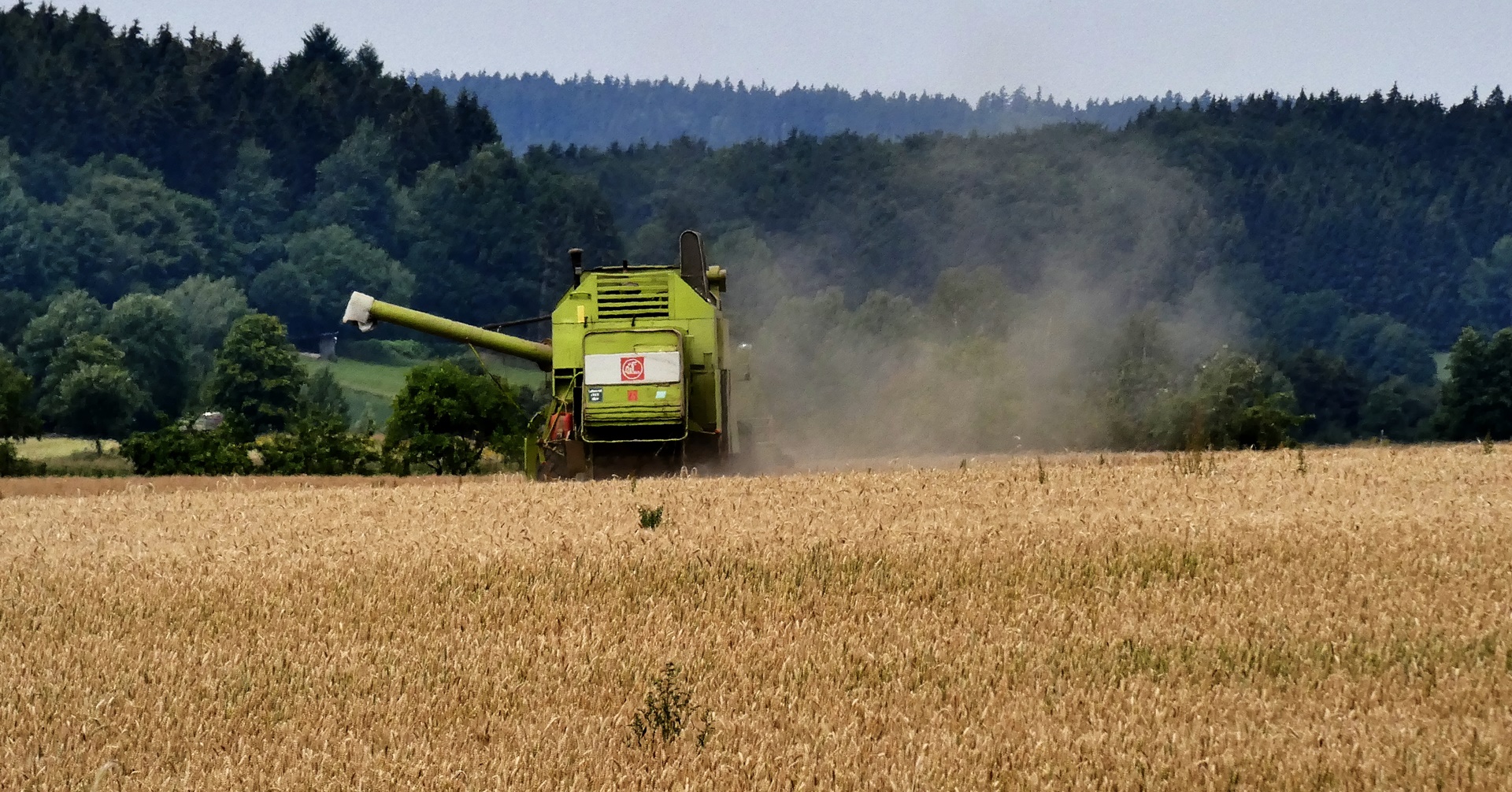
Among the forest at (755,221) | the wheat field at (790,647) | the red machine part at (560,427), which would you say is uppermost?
the forest at (755,221)

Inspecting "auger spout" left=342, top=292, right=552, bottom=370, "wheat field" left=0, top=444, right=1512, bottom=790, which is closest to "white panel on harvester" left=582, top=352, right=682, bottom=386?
"auger spout" left=342, top=292, right=552, bottom=370

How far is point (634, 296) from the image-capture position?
2438cm

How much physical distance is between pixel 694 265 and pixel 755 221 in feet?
337

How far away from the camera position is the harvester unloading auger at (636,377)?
2362 centimetres

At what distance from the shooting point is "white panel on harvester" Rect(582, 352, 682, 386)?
23562 millimetres

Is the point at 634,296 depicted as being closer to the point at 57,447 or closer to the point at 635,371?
the point at 635,371

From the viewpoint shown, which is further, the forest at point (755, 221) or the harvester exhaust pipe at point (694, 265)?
the forest at point (755, 221)

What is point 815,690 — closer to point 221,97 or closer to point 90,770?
point 90,770

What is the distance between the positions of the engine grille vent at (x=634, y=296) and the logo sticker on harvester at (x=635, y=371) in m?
0.83

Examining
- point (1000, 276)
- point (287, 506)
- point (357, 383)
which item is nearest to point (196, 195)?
point (357, 383)

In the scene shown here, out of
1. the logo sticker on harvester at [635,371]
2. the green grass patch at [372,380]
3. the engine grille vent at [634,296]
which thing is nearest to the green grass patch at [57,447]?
the green grass patch at [372,380]

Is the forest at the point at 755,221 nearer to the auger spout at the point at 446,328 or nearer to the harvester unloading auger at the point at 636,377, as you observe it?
the auger spout at the point at 446,328

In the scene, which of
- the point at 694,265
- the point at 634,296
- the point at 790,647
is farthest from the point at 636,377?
the point at 790,647

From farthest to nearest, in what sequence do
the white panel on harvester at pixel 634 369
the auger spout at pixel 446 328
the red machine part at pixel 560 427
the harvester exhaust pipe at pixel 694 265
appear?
the auger spout at pixel 446 328, the harvester exhaust pipe at pixel 694 265, the red machine part at pixel 560 427, the white panel on harvester at pixel 634 369
